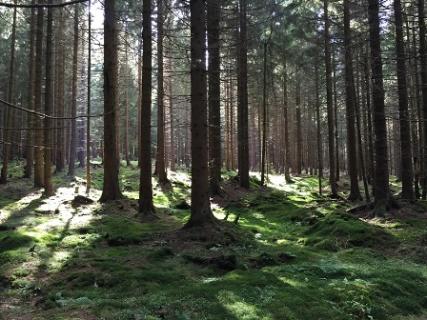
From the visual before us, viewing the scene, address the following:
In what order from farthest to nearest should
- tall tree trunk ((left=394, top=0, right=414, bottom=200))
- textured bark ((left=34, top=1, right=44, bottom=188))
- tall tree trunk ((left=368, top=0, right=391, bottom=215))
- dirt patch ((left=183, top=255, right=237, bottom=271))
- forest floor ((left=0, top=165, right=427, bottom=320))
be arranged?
1. textured bark ((left=34, top=1, right=44, bottom=188))
2. tall tree trunk ((left=394, top=0, right=414, bottom=200))
3. tall tree trunk ((left=368, top=0, right=391, bottom=215))
4. dirt patch ((left=183, top=255, right=237, bottom=271))
5. forest floor ((left=0, top=165, right=427, bottom=320))

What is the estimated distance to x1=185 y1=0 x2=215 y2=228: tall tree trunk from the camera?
10953 millimetres

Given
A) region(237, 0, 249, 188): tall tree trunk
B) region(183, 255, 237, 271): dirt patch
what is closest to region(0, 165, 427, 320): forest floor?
region(183, 255, 237, 271): dirt patch

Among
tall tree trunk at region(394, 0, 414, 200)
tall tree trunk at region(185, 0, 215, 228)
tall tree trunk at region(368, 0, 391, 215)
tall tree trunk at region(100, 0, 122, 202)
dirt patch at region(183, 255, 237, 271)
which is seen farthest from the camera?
tall tree trunk at region(394, 0, 414, 200)

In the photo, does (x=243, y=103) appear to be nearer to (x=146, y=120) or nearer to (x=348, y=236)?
(x=146, y=120)

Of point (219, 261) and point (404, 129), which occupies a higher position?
point (404, 129)

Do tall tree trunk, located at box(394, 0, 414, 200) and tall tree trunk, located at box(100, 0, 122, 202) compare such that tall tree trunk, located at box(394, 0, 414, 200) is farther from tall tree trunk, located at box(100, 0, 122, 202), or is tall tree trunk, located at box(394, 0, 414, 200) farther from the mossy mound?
A: tall tree trunk, located at box(100, 0, 122, 202)

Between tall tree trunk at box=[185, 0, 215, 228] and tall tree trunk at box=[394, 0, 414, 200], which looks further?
tall tree trunk at box=[394, 0, 414, 200]

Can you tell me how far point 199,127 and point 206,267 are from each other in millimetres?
3704

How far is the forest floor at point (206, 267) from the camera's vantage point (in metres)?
6.42

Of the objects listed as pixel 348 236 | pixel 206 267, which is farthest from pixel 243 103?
pixel 206 267

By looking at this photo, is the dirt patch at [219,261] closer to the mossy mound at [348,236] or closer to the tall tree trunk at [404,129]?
the mossy mound at [348,236]

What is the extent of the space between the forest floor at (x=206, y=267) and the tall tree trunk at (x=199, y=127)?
0.80 meters

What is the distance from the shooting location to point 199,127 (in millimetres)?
10953

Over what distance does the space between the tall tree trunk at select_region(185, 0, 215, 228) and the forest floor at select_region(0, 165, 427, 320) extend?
803mm
